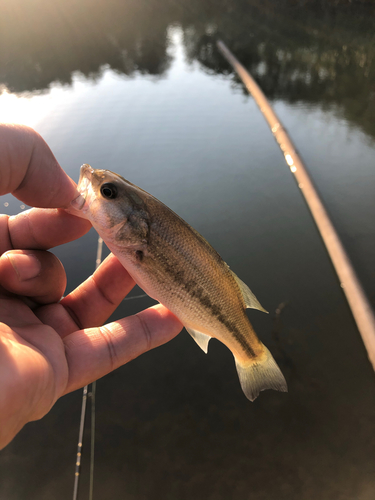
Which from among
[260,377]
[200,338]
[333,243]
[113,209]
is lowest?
[333,243]

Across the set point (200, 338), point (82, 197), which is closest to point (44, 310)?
point (82, 197)

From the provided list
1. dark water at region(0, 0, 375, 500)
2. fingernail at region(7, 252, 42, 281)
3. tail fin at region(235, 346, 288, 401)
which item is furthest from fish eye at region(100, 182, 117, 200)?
dark water at region(0, 0, 375, 500)

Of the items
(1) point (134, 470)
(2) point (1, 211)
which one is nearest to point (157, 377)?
(1) point (134, 470)

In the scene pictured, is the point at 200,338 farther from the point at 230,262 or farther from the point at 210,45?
the point at 210,45

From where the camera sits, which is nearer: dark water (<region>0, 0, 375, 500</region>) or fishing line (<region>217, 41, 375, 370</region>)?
dark water (<region>0, 0, 375, 500</region>)

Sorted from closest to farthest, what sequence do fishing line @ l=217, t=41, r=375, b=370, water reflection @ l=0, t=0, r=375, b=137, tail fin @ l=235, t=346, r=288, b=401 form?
tail fin @ l=235, t=346, r=288, b=401, fishing line @ l=217, t=41, r=375, b=370, water reflection @ l=0, t=0, r=375, b=137

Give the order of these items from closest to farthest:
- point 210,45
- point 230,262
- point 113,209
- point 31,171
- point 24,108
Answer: point 31,171 → point 113,209 → point 230,262 → point 24,108 → point 210,45

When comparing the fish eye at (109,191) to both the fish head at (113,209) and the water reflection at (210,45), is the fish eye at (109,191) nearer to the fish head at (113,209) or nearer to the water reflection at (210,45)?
the fish head at (113,209)

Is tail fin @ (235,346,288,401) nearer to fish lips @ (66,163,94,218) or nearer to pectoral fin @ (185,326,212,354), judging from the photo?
pectoral fin @ (185,326,212,354)
